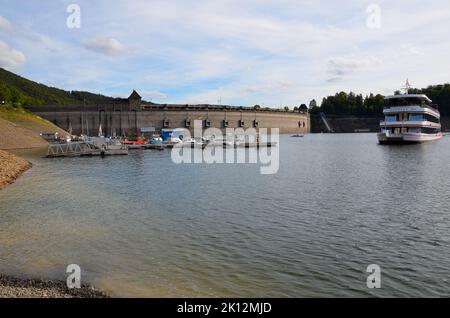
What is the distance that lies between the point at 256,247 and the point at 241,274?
3461 mm

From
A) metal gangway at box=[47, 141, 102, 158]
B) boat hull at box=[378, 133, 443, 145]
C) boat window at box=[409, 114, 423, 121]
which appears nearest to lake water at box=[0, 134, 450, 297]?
metal gangway at box=[47, 141, 102, 158]

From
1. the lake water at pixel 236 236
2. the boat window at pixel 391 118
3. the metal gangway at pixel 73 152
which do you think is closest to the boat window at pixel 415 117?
the boat window at pixel 391 118

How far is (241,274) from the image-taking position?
53.0 ft

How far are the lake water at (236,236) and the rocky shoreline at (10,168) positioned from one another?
2333 millimetres

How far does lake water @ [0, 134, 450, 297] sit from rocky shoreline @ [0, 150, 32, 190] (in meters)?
2.33

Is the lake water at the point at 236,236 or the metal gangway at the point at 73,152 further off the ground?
the metal gangway at the point at 73,152

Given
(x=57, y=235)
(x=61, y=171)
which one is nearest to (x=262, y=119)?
(x=61, y=171)

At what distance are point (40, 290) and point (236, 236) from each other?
405 inches

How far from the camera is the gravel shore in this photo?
44.3 ft

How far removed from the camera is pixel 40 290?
1402 cm

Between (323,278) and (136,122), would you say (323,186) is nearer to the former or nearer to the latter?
(323,278)

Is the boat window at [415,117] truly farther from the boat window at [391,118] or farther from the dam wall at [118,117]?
the dam wall at [118,117]

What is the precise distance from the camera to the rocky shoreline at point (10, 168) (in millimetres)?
41434

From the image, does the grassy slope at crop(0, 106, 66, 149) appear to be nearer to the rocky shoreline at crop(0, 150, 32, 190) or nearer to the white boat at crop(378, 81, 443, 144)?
the rocky shoreline at crop(0, 150, 32, 190)
